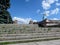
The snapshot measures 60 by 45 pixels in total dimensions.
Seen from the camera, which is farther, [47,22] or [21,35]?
[47,22]

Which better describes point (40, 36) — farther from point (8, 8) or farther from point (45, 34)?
point (8, 8)

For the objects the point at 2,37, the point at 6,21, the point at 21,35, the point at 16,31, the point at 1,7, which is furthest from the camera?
the point at 1,7

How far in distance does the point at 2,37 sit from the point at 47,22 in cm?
1747

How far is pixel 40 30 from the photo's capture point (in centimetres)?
1742

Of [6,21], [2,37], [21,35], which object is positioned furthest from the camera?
[6,21]

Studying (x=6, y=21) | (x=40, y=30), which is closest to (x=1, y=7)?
(x=6, y=21)

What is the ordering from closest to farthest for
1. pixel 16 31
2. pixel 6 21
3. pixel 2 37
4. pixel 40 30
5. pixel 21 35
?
1. pixel 2 37
2. pixel 21 35
3. pixel 16 31
4. pixel 40 30
5. pixel 6 21

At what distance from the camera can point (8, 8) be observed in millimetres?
31828

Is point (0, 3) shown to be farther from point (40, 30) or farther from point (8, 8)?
point (40, 30)

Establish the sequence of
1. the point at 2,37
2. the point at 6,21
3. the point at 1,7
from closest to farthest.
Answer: the point at 2,37 < the point at 6,21 < the point at 1,7

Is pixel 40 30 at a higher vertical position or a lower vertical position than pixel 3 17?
lower

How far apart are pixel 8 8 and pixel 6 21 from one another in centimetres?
438

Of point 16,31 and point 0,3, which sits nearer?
→ point 16,31

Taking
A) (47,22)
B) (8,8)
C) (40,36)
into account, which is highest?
(8,8)
